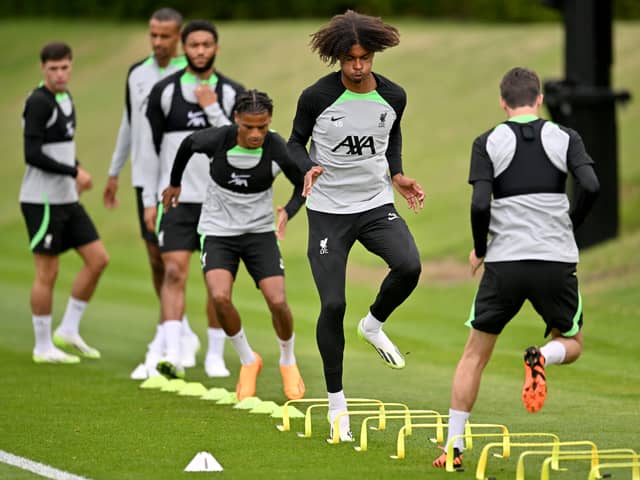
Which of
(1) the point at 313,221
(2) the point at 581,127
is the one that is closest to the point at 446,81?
(2) the point at 581,127

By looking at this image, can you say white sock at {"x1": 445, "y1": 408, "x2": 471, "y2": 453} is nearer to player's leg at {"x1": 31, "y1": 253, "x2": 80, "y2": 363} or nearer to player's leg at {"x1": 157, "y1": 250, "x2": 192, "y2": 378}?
player's leg at {"x1": 157, "y1": 250, "x2": 192, "y2": 378}

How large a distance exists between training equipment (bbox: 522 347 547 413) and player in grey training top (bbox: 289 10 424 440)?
1693 mm

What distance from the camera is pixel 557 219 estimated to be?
825 centimetres

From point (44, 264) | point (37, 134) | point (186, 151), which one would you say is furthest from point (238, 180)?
point (44, 264)

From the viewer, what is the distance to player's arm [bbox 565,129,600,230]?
8.17 meters

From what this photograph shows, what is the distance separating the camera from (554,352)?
8.30 meters

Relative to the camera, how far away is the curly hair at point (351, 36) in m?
9.39

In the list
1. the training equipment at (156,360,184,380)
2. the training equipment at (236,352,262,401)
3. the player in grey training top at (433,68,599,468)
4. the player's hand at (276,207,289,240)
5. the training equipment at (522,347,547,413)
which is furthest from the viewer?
the training equipment at (156,360,184,380)

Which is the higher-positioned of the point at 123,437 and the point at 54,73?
the point at 54,73

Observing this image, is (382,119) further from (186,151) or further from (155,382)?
(155,382)

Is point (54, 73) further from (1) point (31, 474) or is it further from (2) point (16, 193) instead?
(2) point (16, 193)

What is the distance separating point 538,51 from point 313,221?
117ft

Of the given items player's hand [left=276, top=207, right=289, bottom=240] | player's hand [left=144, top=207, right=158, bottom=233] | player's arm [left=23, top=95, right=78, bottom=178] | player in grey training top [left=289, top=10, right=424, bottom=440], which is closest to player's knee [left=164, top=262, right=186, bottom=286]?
player's hand [left=144, top=207, right=158, bottom=233]

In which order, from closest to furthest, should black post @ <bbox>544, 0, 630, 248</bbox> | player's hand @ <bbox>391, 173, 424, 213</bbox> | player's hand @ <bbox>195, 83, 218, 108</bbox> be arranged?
player's hand @ <bbox>391, 173, 424, 213</bbox> < player's hand @ <bbox>195, 83, 218, 108</bbox> < black post @ <bbox>544, 0, 630, 248</bbox>
